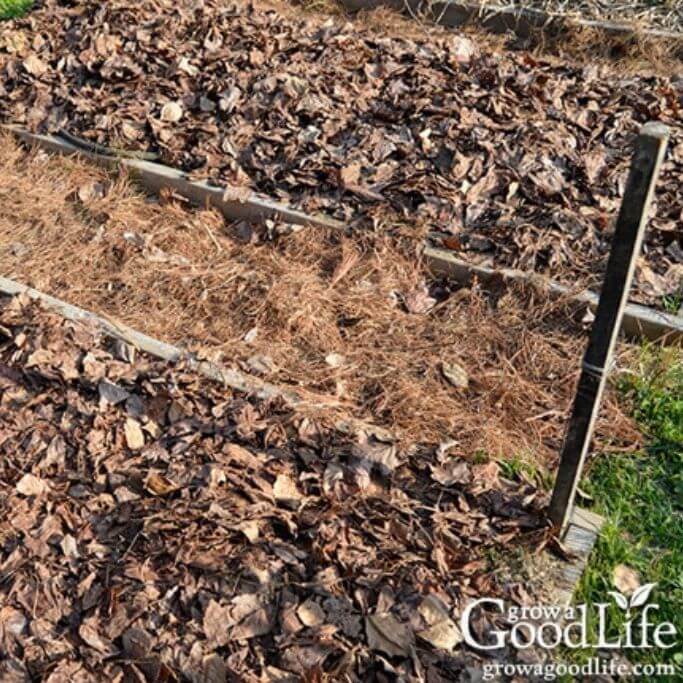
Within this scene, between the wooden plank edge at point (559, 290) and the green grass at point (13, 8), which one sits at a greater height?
the green grass at point (13, 8)

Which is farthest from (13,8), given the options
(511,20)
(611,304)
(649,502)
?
(649,502)

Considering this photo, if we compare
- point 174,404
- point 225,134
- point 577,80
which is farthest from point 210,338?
point 577,80

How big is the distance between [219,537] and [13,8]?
6.42 metres

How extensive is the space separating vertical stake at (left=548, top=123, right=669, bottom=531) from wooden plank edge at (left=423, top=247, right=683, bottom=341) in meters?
1.31

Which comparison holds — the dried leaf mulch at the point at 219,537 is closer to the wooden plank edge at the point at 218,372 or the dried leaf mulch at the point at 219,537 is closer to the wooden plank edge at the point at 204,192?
the wooden plank edge at the point at 218,372

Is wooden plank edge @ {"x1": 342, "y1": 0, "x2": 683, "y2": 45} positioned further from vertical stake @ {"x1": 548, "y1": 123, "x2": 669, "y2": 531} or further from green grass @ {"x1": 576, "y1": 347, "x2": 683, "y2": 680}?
vertical stake @ {"x1": 548, "y1": 123, "x2": 669, "y2": 531}

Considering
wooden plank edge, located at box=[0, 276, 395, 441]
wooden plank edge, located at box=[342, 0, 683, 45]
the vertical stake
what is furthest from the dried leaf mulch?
wooden plank edge, located at box=[342, 0, 683, 45]

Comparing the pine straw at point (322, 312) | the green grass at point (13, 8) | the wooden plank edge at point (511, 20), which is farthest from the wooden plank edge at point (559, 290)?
the green grass at point (13, 8)

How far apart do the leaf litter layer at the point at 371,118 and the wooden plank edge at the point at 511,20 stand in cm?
62

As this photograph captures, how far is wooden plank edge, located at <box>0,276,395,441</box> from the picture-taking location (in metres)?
3.57

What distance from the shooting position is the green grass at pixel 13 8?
7.50 m

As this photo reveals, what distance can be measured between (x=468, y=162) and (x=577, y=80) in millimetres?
1272

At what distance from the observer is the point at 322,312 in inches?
171

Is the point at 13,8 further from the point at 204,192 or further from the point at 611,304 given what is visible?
the point at 611,304
